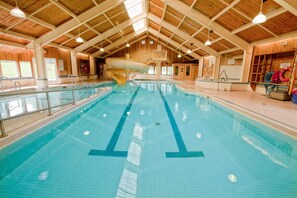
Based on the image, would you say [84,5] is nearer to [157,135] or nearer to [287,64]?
[157,135]

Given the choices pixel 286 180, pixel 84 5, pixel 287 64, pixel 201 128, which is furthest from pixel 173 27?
pixel 286 180

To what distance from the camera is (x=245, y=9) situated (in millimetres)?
5332

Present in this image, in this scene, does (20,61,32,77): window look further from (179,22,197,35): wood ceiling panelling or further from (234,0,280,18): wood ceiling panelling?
(234,0,280,18): wood ceiling panelling

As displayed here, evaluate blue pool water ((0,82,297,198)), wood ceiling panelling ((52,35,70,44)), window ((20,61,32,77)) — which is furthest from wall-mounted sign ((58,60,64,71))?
blue pool water ((0,82,297,198))

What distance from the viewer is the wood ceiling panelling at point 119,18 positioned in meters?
9.11

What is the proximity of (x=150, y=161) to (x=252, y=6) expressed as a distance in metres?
6.51

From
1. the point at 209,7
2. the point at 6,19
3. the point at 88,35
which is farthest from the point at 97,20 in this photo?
the point at 209,7

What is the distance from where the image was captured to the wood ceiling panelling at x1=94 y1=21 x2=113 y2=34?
938 cm

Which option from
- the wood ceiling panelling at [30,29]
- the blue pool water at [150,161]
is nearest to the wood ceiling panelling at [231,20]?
the blue pool water at [150,161]

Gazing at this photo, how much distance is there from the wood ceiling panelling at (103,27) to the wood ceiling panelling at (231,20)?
7.06 metres

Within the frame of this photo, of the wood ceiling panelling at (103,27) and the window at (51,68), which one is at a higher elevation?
the wood ceiling panelling at (103,27)

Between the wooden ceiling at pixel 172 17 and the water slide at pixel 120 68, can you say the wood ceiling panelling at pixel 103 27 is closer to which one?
the wooden ceiling at pixel 172 17

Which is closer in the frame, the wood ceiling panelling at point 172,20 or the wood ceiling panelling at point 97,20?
the wood ceiling panelling at point 97,20

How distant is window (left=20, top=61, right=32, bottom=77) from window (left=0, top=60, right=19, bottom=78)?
0.34 metres
